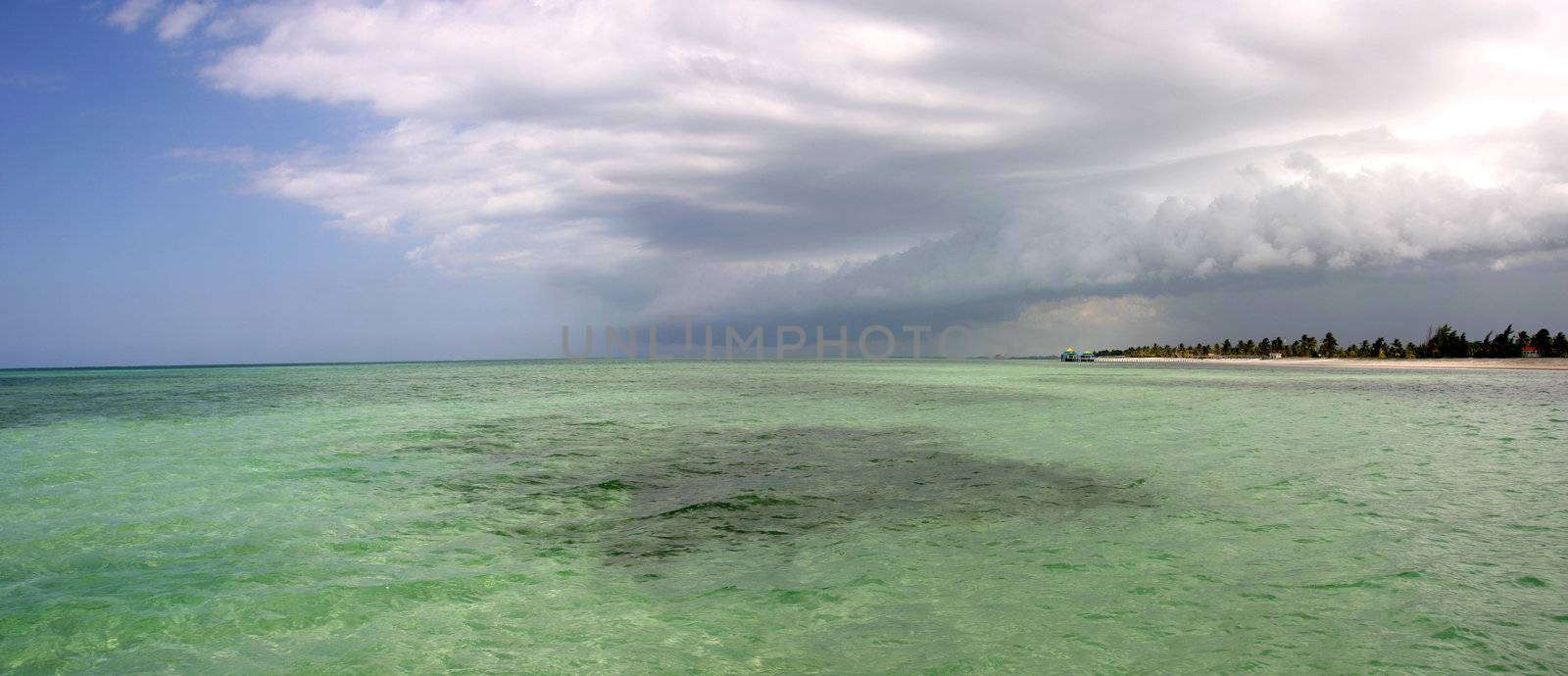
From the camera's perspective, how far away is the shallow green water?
6.55 meters

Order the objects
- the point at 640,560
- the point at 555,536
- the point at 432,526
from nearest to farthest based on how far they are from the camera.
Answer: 1. the point at 640,560
2. the point at 555,536
3. the point at 432,526

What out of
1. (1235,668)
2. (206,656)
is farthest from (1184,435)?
(206,656)

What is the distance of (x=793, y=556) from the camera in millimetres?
9438

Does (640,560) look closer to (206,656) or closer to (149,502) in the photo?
(206,656)

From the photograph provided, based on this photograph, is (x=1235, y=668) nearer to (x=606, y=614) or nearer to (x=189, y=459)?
(x=606, y=614)

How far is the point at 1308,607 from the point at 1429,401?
40.5m

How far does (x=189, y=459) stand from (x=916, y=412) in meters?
24.5

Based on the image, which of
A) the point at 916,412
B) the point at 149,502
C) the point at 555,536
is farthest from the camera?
the point at 916,412

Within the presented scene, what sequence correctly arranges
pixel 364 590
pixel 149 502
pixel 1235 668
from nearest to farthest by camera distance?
pixel 1235 668, pixel 364 590, pixel 149 502

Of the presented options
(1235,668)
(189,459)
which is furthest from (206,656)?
(189,459)

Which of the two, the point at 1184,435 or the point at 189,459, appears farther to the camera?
the point at 1184,435

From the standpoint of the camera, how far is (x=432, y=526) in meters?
11.4

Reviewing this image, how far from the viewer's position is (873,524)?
11094 mm

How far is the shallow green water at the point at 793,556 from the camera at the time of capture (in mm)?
6547
